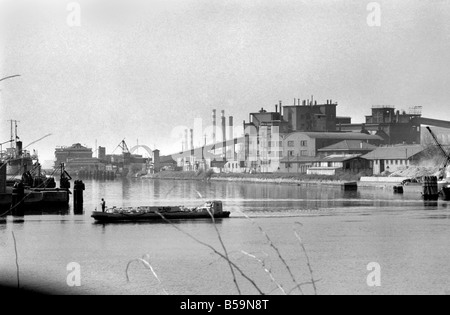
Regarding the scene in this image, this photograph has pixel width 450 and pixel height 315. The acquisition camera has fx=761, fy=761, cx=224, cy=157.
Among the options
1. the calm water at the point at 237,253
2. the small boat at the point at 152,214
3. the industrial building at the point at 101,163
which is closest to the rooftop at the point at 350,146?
the calm water at the point at 237,253

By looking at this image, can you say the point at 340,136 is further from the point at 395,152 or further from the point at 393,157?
the point at 393,157

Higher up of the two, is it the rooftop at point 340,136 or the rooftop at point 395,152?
the rooftop at point 340,136

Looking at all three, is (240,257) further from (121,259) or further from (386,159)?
(386,159)

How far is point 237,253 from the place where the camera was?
68.9 feet

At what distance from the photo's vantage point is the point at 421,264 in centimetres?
1958

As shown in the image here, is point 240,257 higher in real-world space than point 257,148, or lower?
lower

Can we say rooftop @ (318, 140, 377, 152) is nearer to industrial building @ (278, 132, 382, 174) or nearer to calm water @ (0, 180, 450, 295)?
industrial building @ (278, 132, 382, 174)

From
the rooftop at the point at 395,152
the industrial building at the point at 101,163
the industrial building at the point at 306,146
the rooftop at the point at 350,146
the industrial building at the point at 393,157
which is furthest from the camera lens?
the industrial building at the point at 101,163

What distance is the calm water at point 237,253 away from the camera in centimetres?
1666

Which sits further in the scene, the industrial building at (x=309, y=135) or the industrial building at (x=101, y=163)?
→ the industrial building at (x=101, y=163)

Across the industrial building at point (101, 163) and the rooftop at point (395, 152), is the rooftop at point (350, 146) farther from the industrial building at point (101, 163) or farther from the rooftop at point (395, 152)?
the industrial building at point (101, 163)
